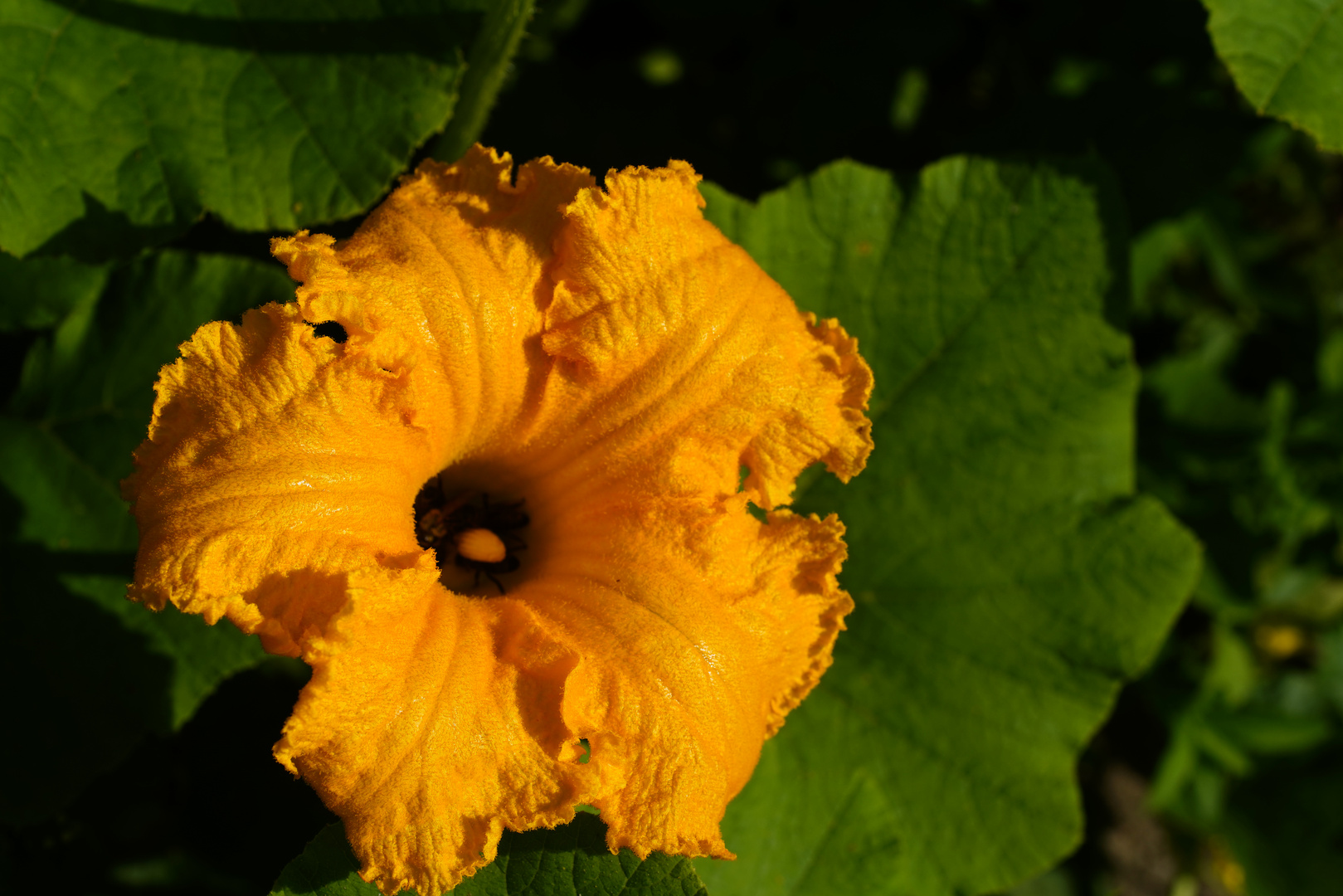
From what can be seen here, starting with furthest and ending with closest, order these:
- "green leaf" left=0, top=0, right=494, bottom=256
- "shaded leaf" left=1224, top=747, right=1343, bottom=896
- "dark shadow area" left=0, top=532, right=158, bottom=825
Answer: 1. "shaded leaf" left=1224, top=747, right=1343, bottom=896
2. "dark shadow area" left=0, top=532, right=158, bottom=825
3. "green leaf" left=0, top=0, right=494, bottom=256

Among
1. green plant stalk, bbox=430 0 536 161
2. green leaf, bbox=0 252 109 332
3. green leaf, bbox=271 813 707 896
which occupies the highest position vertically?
green plant stalk, bbox=430 0 536 161

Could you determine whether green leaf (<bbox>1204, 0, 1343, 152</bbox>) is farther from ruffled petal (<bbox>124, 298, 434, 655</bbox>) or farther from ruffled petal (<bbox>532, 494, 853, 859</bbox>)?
ruffled petal (<bbox>124, 298, 434, 655</bbox>)

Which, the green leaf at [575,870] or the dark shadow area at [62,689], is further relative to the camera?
the dark shadow area at [62,689]

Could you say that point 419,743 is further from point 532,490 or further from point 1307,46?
point 1307,46

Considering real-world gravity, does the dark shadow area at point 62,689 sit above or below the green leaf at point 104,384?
below

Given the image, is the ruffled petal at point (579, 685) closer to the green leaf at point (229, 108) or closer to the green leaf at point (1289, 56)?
the green leaf at point (229, 108)

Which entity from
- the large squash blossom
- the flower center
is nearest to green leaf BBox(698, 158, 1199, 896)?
the large squash blossom

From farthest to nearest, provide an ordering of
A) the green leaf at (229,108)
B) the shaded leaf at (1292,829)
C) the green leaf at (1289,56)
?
1. the shaded leaf at (1292,829)
2. the green leaf at (1289,56)
3. the green leaf at (229,108)

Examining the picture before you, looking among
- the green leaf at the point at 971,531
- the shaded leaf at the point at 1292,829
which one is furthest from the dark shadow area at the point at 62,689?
the shaded leaf at the point at 1292,829
